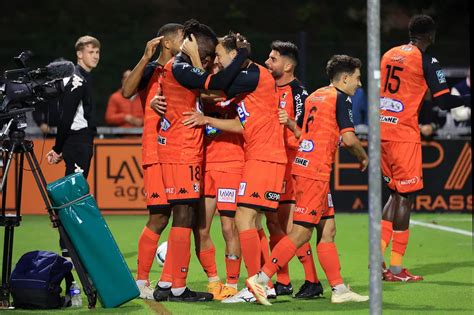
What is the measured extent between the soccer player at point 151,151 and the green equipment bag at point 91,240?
903 mm

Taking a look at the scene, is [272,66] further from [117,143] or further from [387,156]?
[117,143]

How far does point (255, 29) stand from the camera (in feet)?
107

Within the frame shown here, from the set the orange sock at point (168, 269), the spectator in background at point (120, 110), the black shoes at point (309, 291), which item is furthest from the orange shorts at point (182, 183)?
the spectator in background at point (120, 110)

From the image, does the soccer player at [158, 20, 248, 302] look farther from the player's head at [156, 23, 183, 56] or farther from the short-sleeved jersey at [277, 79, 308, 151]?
the short-sleeved jersey at [277, 79, 308, 151]

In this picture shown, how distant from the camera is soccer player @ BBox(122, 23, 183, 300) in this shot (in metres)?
11.1

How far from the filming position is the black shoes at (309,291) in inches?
429

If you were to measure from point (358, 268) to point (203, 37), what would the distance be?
3744 mm

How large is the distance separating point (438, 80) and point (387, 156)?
0.93 m

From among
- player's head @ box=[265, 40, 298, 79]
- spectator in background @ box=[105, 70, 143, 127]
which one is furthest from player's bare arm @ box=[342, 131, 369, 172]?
spectator in background @ box=[105, 70, 143, 127]

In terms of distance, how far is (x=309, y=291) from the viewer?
10922 millimetres

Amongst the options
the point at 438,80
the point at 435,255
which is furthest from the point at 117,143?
the point at 438,80

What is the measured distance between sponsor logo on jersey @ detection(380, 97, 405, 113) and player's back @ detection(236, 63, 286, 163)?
2393 mm

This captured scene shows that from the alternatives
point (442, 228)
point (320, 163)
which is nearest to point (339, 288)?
point (320, 163)

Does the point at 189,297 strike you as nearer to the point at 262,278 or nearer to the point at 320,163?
the point at 262,278
